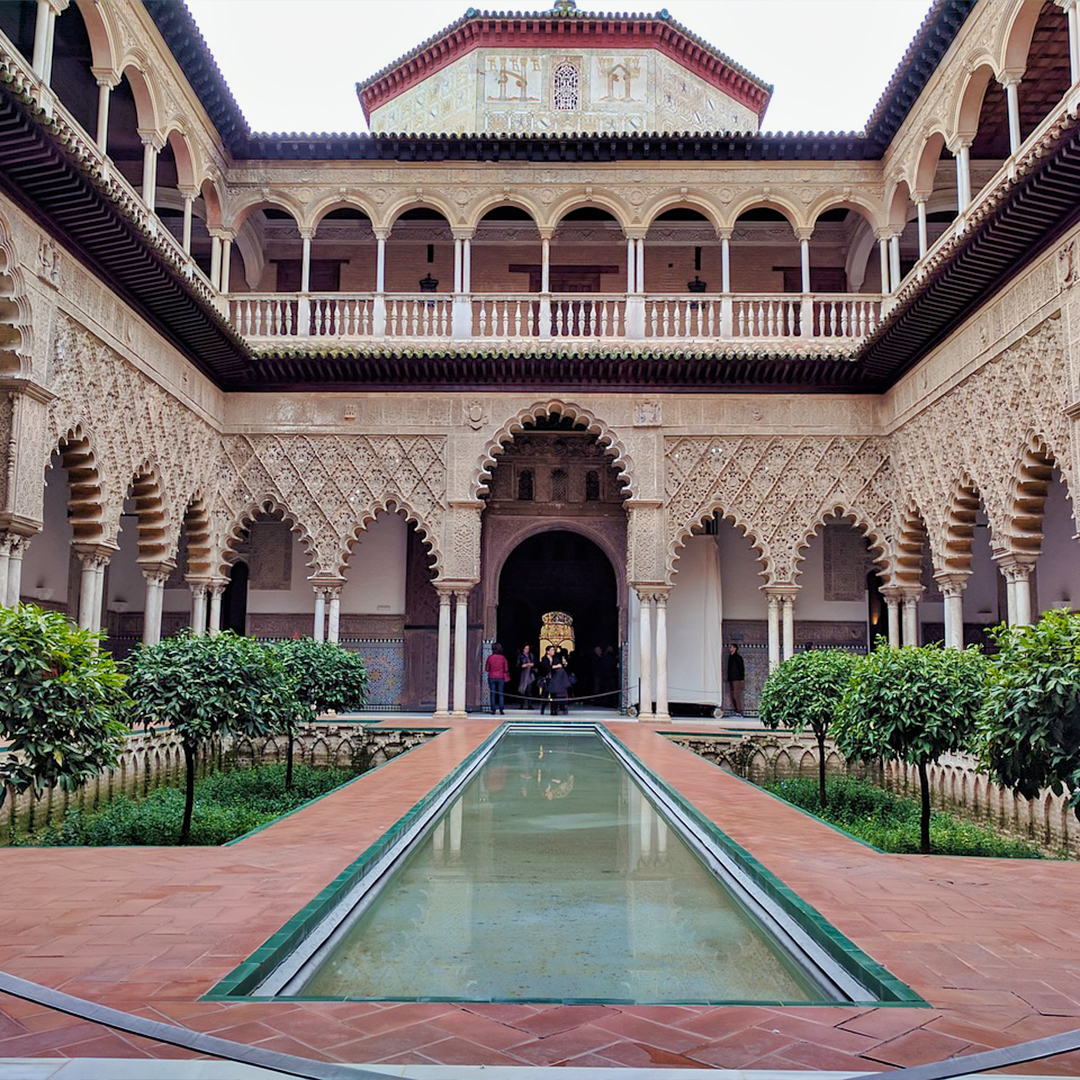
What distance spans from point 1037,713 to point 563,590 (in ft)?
45.1

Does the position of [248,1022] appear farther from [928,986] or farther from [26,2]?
[26,2]

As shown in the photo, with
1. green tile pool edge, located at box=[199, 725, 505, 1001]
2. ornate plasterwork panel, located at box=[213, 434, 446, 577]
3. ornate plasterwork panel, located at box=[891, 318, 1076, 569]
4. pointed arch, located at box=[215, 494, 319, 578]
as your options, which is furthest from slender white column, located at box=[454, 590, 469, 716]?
green tile pool edge, located at box=[199, 725, 505, 1001]

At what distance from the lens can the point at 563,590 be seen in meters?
17.7

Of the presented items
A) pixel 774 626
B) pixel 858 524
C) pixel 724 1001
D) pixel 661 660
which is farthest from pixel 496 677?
pixel 724 1001

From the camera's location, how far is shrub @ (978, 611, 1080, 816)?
3916 mm

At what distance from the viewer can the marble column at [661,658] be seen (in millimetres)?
13445

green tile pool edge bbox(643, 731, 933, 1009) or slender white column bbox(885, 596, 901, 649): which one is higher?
slender white column bbox(885, 596, 901, 649)

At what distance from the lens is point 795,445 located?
13445 mm

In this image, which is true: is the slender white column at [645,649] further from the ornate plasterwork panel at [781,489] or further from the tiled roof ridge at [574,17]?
the tiled roof ridge at [574,17]

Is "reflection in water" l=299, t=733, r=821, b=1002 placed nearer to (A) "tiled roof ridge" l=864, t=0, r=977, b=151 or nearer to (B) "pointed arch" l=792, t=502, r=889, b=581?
(B) "pointed arch" l=792, t=502, r=889, b=581

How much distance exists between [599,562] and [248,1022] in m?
15.2

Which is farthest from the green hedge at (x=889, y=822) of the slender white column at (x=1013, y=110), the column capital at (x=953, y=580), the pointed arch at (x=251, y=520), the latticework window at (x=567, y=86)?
the latticework window at (x=567, y=86)

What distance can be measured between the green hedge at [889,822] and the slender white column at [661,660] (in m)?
3.21

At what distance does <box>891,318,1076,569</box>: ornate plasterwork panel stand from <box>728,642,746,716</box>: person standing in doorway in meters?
3.58
